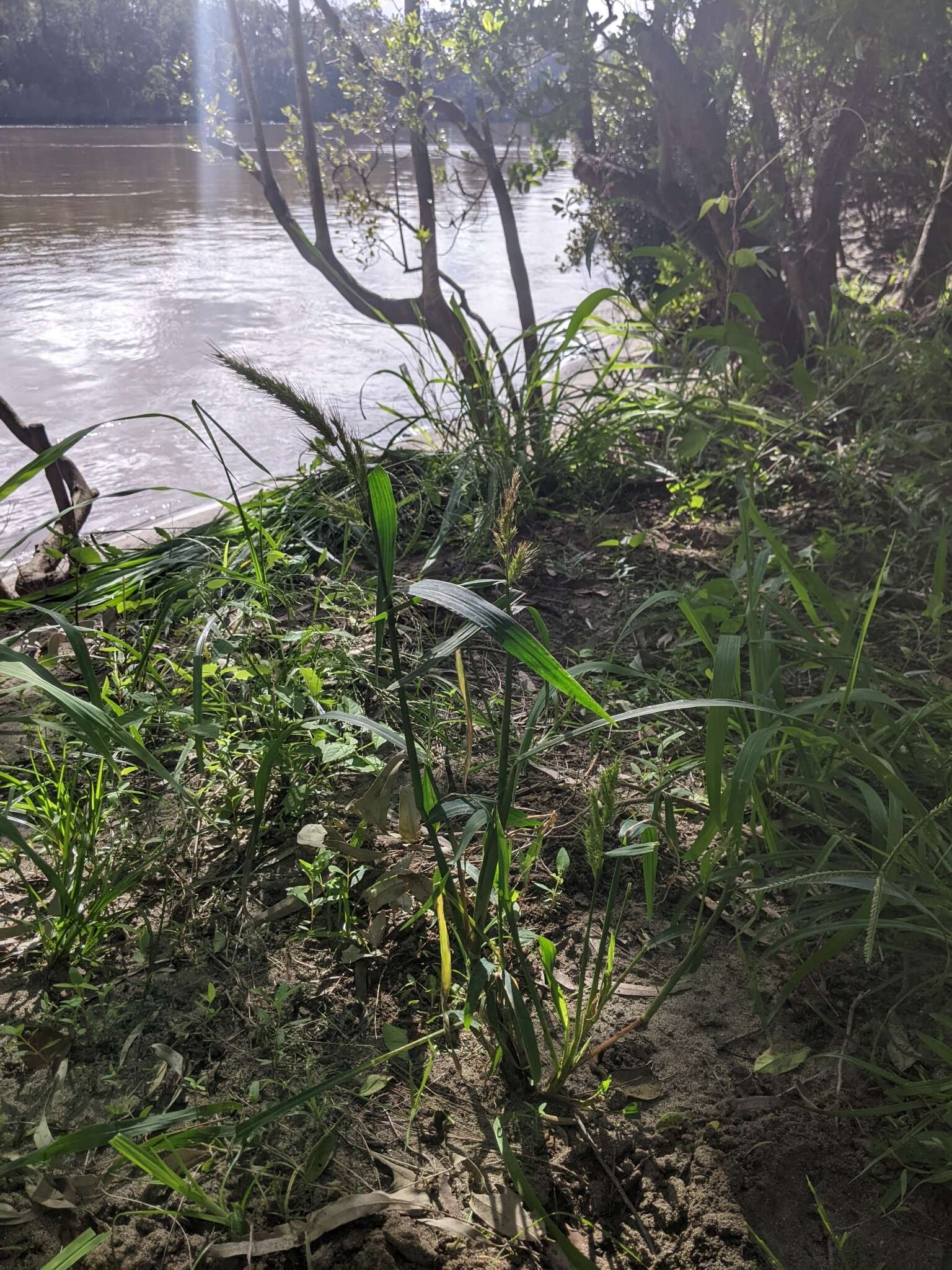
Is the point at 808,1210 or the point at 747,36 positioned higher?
the point at 747,36

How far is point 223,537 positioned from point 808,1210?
1681 millimetres

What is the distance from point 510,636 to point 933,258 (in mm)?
3074

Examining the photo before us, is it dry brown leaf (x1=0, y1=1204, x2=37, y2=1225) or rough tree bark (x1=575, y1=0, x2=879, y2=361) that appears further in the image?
rough tree bark (x1=575, y1=0, x2=879, y2=361)

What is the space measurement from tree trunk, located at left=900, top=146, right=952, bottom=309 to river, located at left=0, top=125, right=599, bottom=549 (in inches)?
68.1

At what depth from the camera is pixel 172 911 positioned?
3.67 ft

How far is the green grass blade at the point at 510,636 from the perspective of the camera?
2.36 ft

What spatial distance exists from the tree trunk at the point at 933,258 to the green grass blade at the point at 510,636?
284 cm

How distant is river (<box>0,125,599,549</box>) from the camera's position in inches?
192

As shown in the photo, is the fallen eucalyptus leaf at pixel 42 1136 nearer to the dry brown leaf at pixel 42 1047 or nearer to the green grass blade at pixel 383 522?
the dry brown leaf at pixel 42 1047

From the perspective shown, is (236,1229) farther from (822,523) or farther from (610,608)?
(822,523)

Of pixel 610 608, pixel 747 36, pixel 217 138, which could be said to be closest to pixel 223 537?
pixel 610 608

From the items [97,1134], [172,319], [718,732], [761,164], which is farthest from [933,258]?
[172,319]

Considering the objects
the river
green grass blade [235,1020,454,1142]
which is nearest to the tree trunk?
the river

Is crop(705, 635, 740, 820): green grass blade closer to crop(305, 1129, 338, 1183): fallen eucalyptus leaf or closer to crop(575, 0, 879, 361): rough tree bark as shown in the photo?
crop(305, 1129, 338, 1183): fallen eucalyptus leaf
